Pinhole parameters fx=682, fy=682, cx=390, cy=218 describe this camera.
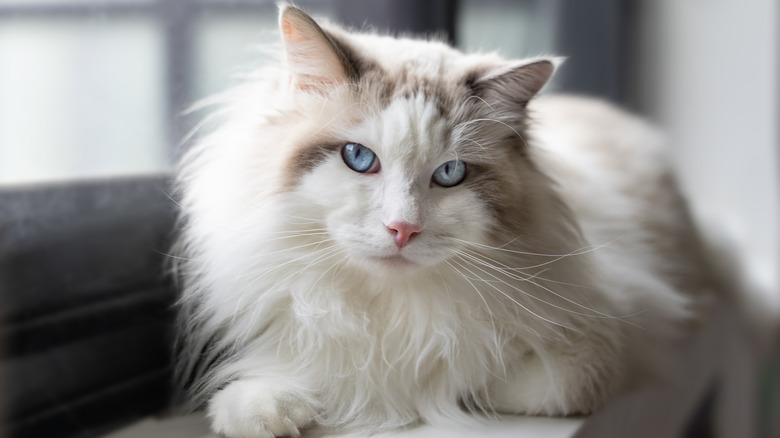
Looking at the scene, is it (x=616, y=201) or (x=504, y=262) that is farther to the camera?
(x=616, y=201)

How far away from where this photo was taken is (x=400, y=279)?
3.48 feet

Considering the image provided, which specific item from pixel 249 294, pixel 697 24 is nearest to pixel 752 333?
pixel 697 24

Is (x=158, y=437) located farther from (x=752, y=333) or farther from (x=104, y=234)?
(x=752, y=333)

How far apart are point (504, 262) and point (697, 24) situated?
271 cm

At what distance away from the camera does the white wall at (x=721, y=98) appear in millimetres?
3102

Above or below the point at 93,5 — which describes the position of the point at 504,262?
below

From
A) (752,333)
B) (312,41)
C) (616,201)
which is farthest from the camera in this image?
(752,333)

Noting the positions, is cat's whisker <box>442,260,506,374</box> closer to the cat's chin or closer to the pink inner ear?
the cat's chin

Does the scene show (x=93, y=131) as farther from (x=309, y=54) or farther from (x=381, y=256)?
(x=381, y=256)

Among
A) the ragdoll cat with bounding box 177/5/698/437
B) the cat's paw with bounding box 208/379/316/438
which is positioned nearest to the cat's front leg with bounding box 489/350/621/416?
the ragdoll cat with bounding box 177/5/698/437

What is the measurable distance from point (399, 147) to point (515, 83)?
0.77 ft

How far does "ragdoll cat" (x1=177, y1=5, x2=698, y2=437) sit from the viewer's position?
1010mm

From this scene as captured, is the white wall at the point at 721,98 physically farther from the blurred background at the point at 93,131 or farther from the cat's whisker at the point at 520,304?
the cat's whisker at the point at 520,304

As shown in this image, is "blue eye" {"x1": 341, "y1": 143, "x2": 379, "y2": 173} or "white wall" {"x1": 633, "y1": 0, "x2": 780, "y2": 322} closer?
"blue eye" {"x1": 341, "y1": 143, "x2": 379, "y2": 173}
